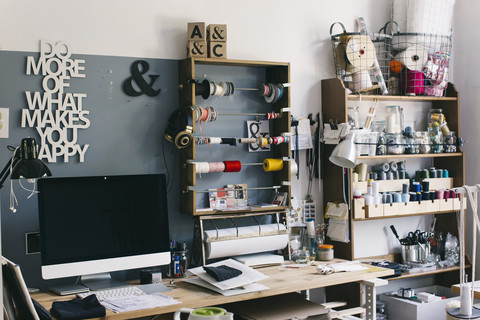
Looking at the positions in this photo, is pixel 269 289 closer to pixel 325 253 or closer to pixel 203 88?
pixel 325 253

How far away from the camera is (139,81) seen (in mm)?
3184

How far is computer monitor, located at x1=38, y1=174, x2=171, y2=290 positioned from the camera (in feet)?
9.00

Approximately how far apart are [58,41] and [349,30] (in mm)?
1938

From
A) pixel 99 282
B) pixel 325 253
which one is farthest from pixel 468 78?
pixel 99 282

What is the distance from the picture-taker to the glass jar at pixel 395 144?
3.81 meters

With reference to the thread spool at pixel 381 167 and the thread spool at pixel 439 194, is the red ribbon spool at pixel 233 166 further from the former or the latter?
the thread spool at pixel 439 194

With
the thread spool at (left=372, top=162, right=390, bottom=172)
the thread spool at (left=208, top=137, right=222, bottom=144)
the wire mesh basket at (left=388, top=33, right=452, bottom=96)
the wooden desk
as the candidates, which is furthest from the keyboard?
the wire mesh basket at (left=388, top=33, right=452, bottom=96)

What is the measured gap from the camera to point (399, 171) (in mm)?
3988

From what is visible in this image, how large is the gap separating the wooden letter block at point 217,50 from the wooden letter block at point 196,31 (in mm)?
78

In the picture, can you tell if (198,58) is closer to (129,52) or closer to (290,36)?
(129,52)

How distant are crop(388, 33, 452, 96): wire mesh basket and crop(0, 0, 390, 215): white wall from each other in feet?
0.89

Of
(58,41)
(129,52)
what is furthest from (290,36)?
(58,41)

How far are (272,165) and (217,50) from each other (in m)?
0.75

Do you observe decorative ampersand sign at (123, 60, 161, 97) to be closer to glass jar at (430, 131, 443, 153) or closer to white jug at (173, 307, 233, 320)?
white jug at (173, 307, 233, 320)
